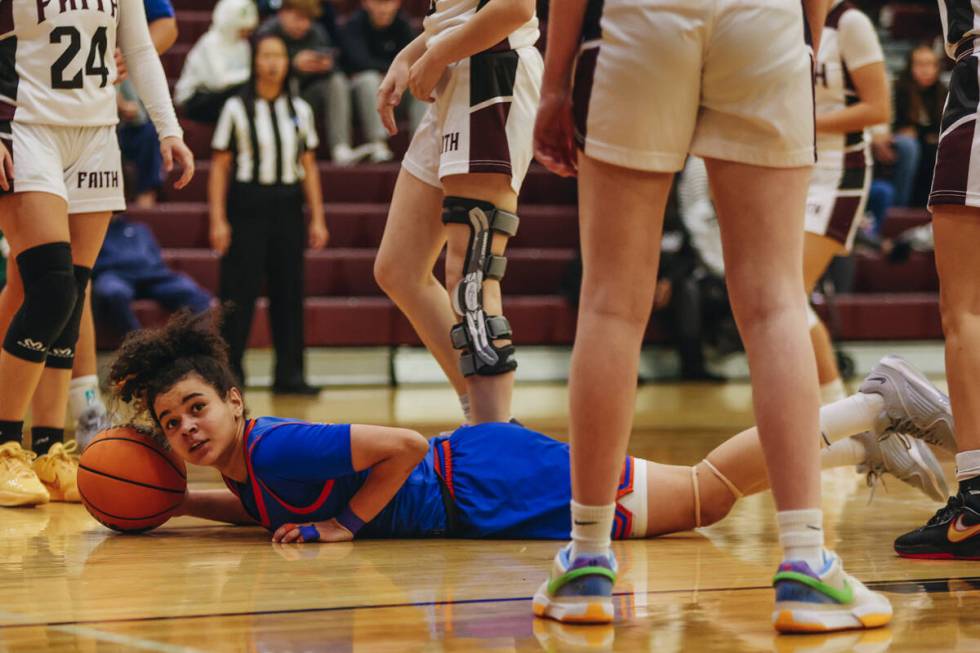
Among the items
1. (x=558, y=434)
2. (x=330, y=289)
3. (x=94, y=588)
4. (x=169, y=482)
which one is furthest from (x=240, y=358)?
(x=94, y=588)

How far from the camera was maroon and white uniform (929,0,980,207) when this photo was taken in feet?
9.85

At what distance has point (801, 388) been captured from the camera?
231 centimetres

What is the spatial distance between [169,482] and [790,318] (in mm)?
1542

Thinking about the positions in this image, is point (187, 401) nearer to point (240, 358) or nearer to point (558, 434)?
point (558, 434)

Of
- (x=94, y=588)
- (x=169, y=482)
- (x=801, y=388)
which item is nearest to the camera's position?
(x=801, y=388)

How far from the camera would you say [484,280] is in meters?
3.65

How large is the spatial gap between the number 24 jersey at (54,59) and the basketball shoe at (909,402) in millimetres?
2251

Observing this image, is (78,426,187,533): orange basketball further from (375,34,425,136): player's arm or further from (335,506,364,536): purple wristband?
(375,34,425,136): player's arm

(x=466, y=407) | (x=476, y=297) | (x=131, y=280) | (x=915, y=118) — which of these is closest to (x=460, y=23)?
(x=476, y=297)

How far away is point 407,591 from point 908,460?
1.38 metres

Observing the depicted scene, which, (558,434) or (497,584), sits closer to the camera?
(497,584)

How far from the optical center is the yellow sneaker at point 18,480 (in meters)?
3.71

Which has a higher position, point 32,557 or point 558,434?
point 32,557

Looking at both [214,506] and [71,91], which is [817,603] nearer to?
[214,506]
